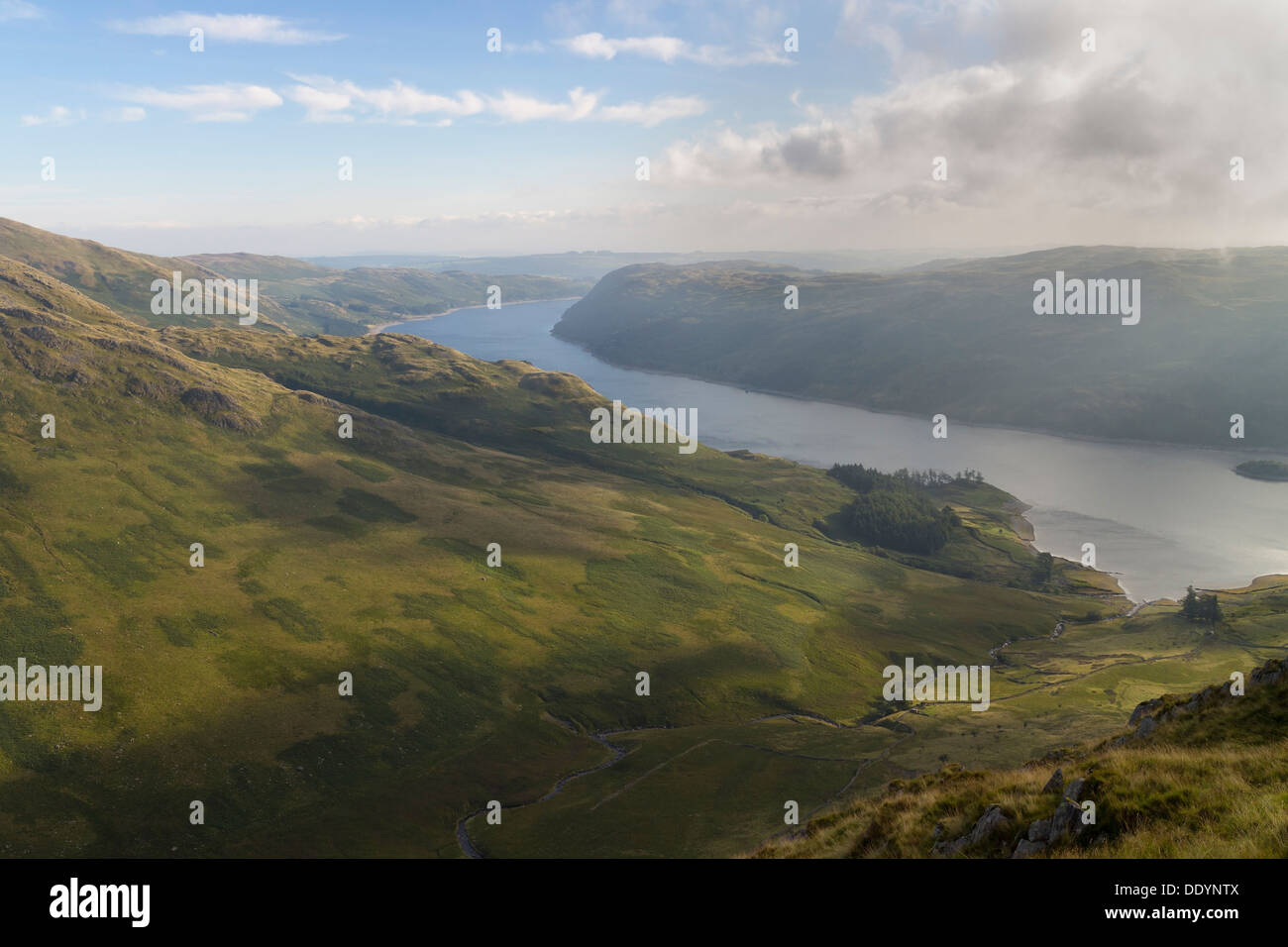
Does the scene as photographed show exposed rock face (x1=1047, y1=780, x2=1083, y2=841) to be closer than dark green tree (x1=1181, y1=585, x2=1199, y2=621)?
Yes

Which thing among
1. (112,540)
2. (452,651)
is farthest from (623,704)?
(112,540)

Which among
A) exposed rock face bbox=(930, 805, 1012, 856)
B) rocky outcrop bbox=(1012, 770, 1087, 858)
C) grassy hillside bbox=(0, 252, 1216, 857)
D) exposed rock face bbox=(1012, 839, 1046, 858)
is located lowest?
grassy hillside bbox=(0, 252, 1216, 857)

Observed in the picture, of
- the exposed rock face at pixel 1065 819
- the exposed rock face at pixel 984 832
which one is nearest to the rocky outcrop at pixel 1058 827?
the exposed rock face at pixel 1065 819

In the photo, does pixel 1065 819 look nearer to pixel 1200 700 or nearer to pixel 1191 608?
pixel 1200 700

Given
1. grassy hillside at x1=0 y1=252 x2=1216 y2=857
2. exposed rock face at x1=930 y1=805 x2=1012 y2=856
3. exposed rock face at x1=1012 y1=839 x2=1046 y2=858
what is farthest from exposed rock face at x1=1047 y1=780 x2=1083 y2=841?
grassy hillside at x1=0 y1=252 x2=1216 y2=857

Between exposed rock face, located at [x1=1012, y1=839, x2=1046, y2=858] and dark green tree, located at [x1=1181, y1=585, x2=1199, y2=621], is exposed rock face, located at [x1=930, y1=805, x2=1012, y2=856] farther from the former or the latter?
dark green tree, located at [x1=1181, y1=585, x2=1199, y2=621]
